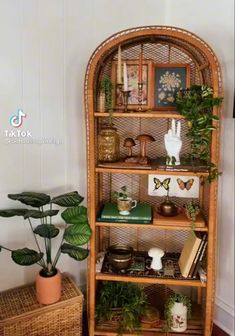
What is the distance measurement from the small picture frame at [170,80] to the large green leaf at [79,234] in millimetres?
755

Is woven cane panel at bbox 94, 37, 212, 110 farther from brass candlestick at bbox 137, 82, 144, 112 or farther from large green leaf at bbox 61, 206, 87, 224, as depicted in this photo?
large green leaf at bbox 61, 206, 87, 224

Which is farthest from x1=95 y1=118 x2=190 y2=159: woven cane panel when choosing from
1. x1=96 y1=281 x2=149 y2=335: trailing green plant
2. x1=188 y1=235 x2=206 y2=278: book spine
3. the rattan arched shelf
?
x1=96 y1=281 x2=149 y2=335: trailing green plant

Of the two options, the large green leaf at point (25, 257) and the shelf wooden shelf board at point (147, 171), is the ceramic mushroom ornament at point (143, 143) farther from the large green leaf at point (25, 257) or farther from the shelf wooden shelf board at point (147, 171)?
the large green leaf at point (25, 257)

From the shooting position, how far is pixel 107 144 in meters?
1.73

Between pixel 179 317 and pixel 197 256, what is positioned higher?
pixel 197 256

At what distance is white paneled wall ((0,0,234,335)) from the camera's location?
1679mm

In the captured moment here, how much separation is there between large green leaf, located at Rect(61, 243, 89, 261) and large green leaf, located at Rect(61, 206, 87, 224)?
160mm

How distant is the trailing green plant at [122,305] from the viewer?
1.78 m

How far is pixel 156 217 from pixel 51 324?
2.49 ft

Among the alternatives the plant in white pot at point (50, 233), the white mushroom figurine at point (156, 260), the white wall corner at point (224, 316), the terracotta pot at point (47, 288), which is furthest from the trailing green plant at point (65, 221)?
the white wall corner at point (224, 316)

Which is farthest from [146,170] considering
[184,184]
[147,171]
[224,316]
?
[224,316]

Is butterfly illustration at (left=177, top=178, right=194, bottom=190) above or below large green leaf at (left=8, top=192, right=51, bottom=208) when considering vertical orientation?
above

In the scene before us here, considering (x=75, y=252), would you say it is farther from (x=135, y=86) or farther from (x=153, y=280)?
(x=135, y=86)

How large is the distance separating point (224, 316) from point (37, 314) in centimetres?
104
